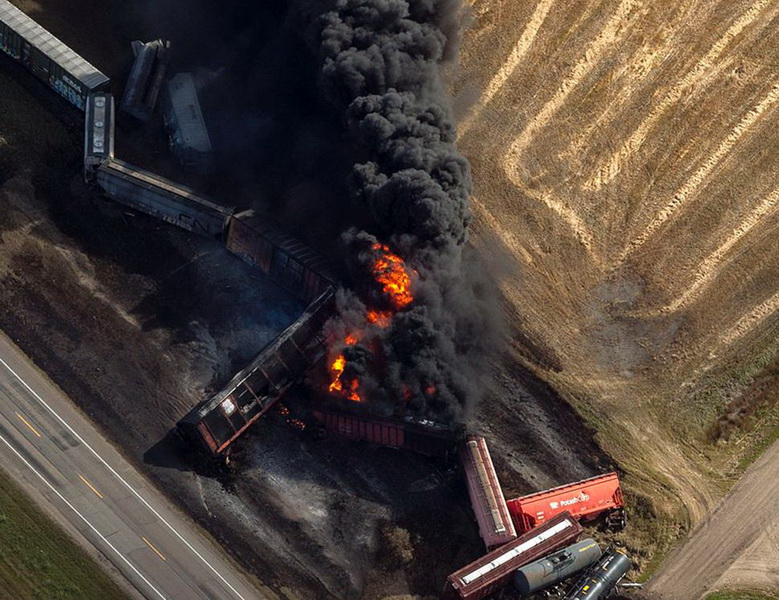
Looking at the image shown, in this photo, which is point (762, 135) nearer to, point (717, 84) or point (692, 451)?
point (717, 84)

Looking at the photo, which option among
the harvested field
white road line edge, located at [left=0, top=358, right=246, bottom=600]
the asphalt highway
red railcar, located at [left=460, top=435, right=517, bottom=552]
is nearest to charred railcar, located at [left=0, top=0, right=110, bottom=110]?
white road line edge, located at [left=0, top=358, right=246, bottom=600]

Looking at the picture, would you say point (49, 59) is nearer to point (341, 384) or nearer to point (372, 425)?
point (341, 384)

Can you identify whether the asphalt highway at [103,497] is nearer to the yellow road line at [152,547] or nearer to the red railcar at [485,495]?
the yellow road line at [152,547]

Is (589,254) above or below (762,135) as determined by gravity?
below

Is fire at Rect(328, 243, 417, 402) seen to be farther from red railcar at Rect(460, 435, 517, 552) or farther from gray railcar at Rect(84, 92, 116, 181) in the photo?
gray railcar at Rect(84, 92, 116, 181)

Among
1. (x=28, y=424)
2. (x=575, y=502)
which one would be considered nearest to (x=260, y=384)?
(x=28, y=424)

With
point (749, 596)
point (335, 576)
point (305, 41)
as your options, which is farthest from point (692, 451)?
point (305, 41)
